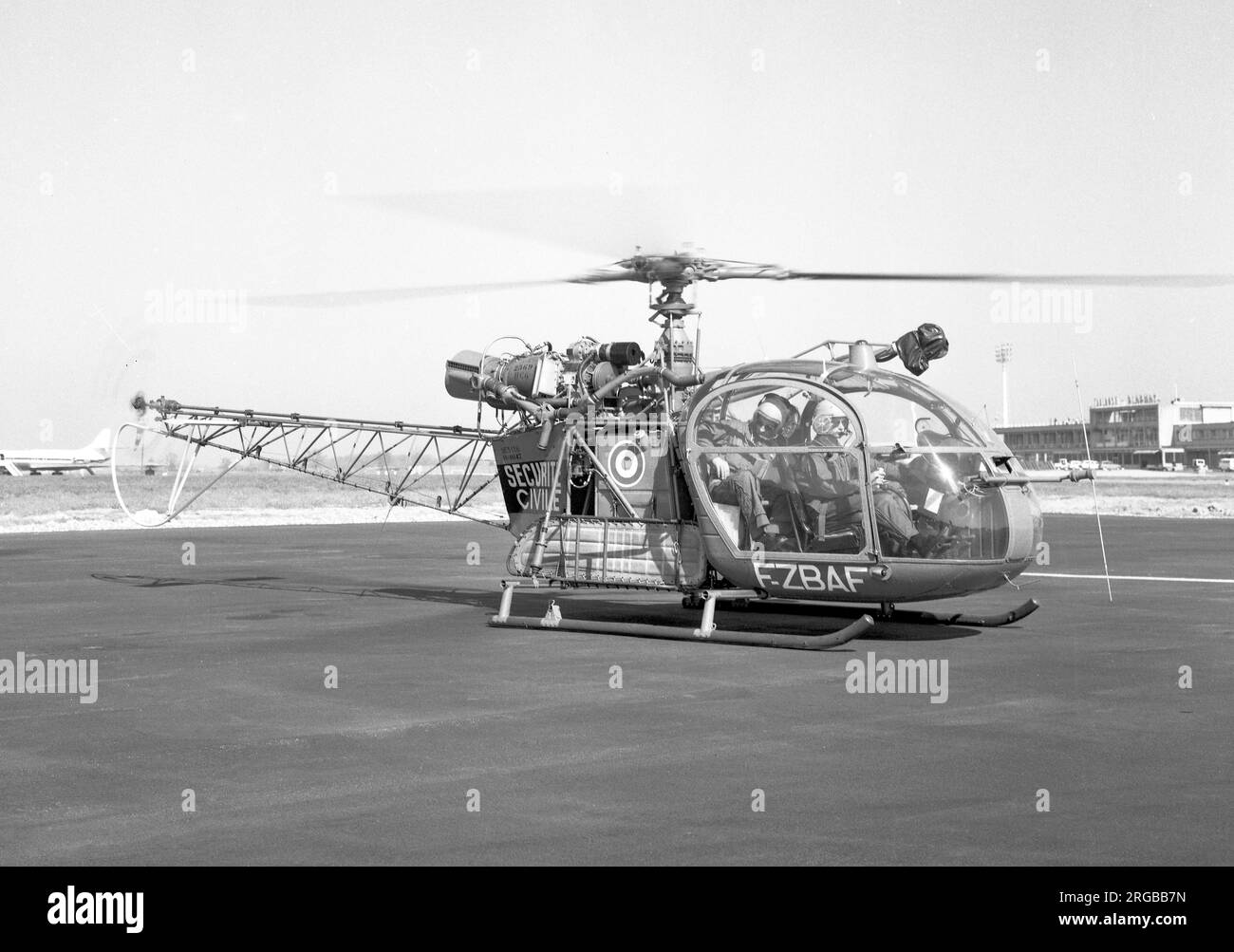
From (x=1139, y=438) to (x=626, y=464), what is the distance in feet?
568

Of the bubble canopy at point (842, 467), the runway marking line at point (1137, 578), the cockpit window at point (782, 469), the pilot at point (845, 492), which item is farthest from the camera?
the runway marking line at point (1137, 578)

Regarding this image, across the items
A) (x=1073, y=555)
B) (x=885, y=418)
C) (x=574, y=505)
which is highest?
(x=885, y=418)

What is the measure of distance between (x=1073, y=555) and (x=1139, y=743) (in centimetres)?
2221

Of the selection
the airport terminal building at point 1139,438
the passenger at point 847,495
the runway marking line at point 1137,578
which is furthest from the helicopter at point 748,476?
the airport terminal building at point 1139,438

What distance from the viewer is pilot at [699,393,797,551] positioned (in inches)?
570

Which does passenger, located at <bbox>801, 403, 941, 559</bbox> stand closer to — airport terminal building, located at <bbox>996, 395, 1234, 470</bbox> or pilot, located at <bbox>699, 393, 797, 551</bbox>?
pilot, located at <bbox>699, 393, 797, 551</bbox>

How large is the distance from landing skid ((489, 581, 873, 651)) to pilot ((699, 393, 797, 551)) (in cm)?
100

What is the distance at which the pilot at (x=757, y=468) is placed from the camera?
14.5 m

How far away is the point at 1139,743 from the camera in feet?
30.0

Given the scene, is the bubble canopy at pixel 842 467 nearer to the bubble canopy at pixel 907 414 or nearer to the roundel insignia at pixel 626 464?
the bubble canopy at pixel 907 414

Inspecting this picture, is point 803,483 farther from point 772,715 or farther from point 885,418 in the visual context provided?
point 772,715

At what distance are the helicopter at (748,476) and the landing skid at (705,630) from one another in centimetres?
3

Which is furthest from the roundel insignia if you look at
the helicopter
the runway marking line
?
the runway marking line

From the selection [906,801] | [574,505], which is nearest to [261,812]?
[906,801]
